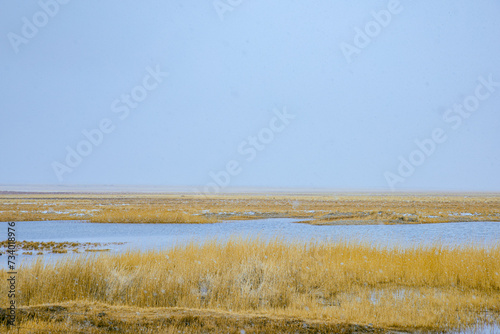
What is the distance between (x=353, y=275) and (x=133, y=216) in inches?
1175

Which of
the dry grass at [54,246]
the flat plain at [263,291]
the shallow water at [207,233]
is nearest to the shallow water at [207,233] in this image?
the shallow water at [207,233]

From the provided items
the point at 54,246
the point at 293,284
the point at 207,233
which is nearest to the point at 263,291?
the point at 293,284

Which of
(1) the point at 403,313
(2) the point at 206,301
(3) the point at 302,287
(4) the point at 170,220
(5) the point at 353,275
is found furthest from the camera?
(4) the point at 170,220

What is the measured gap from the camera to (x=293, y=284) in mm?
11914

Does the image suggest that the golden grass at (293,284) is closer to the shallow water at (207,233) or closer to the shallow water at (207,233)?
the shallow water at (207,233)

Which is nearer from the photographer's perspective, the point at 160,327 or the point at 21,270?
the point at 160,327

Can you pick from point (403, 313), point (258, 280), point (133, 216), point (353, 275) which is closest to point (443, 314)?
point (403, 313)

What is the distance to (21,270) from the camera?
11.3 metres

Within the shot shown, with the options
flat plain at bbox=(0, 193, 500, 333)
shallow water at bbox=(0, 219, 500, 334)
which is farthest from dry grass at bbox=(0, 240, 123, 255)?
flat plain at bbox=(0, 193, 500, 333)

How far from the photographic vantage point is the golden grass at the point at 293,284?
31.5 feet

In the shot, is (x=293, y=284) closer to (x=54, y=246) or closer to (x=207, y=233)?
(x=54, y=246)

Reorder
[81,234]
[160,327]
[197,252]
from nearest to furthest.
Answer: [160,327] → [197,252] → [81,234]

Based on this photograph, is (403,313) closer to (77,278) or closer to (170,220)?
(77,278)

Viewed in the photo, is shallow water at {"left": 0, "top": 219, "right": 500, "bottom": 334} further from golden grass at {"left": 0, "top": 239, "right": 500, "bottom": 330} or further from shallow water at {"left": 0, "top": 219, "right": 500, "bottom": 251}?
golden grass at {"left": 0, "top": 239, "right": 500, "bottom": 330}
